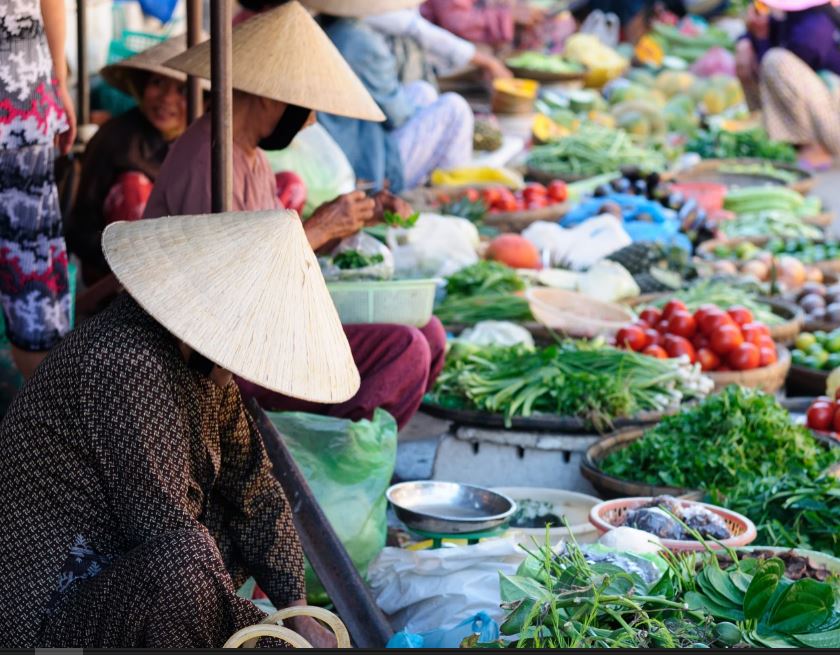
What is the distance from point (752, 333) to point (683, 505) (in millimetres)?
1750

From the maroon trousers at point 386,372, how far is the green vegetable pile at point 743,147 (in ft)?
23.7

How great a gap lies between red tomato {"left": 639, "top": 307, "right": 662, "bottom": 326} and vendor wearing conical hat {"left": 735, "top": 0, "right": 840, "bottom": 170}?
6.28 meters

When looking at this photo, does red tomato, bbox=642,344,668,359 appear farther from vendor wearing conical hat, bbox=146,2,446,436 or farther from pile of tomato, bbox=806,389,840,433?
vendor wearing conical hat, bbox=146,2,446,436

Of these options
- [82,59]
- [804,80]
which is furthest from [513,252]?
[804,80]

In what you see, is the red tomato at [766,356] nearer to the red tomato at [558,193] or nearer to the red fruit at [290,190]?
the red fruit at [290,190]

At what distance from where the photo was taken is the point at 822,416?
Answer: 13.4 feet

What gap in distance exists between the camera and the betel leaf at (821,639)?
2.33 meters

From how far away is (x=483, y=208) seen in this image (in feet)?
21.7

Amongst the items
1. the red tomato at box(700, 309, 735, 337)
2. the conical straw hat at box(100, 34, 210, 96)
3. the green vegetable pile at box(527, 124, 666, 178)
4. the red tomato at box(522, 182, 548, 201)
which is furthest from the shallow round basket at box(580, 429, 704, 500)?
the green vegetable pile at box(527, 124, 666, 178)

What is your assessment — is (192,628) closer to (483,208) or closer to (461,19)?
(483,208)

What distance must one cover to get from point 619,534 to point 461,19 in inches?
350

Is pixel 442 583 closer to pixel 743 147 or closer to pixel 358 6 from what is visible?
pixel 358 6

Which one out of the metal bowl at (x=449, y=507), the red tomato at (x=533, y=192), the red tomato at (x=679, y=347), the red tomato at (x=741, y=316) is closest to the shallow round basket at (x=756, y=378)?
the red tomato at (x=679, y=347)

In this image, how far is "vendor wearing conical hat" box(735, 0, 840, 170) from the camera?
10.7 meters
